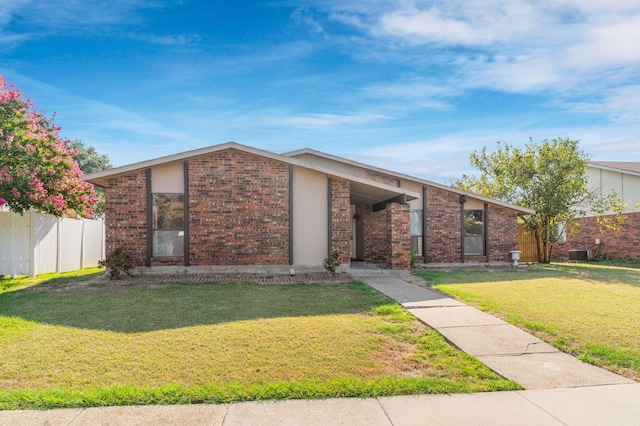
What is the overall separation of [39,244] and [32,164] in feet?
8.31

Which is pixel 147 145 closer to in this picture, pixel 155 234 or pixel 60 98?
pixel 60 98

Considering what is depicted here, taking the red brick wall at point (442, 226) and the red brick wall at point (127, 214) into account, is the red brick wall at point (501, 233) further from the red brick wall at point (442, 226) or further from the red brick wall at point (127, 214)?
the red brick wall at point (127, 214)

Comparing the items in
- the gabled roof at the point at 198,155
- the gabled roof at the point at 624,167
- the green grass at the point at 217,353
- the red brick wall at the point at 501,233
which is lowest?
the green grass at the point at 217,353

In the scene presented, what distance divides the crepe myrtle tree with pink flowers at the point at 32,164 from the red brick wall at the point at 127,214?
174 cm

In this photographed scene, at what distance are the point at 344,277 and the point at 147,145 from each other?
34.0ft

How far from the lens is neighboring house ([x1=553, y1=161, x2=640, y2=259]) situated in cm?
2002

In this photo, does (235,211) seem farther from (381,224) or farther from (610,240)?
(610,240)

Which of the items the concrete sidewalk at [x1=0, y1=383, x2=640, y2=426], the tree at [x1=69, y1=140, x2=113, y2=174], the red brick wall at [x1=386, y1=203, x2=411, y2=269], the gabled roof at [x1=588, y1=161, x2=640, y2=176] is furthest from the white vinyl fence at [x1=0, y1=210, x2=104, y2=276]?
the gabled roof at [x1=588, y1=161, x2=640, y2=176]

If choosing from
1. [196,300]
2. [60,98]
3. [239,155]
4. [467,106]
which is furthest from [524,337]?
[60,98]

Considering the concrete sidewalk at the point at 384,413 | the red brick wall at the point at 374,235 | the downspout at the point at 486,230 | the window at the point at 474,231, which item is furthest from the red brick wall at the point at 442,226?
the concrete sidewalk at the point at 384,413

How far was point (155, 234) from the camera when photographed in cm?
1224

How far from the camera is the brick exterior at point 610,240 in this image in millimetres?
19859

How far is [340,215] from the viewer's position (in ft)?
41.9

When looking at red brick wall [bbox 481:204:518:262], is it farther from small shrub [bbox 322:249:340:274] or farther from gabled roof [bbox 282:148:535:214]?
small shrub [bbox 322:249:340:274]
